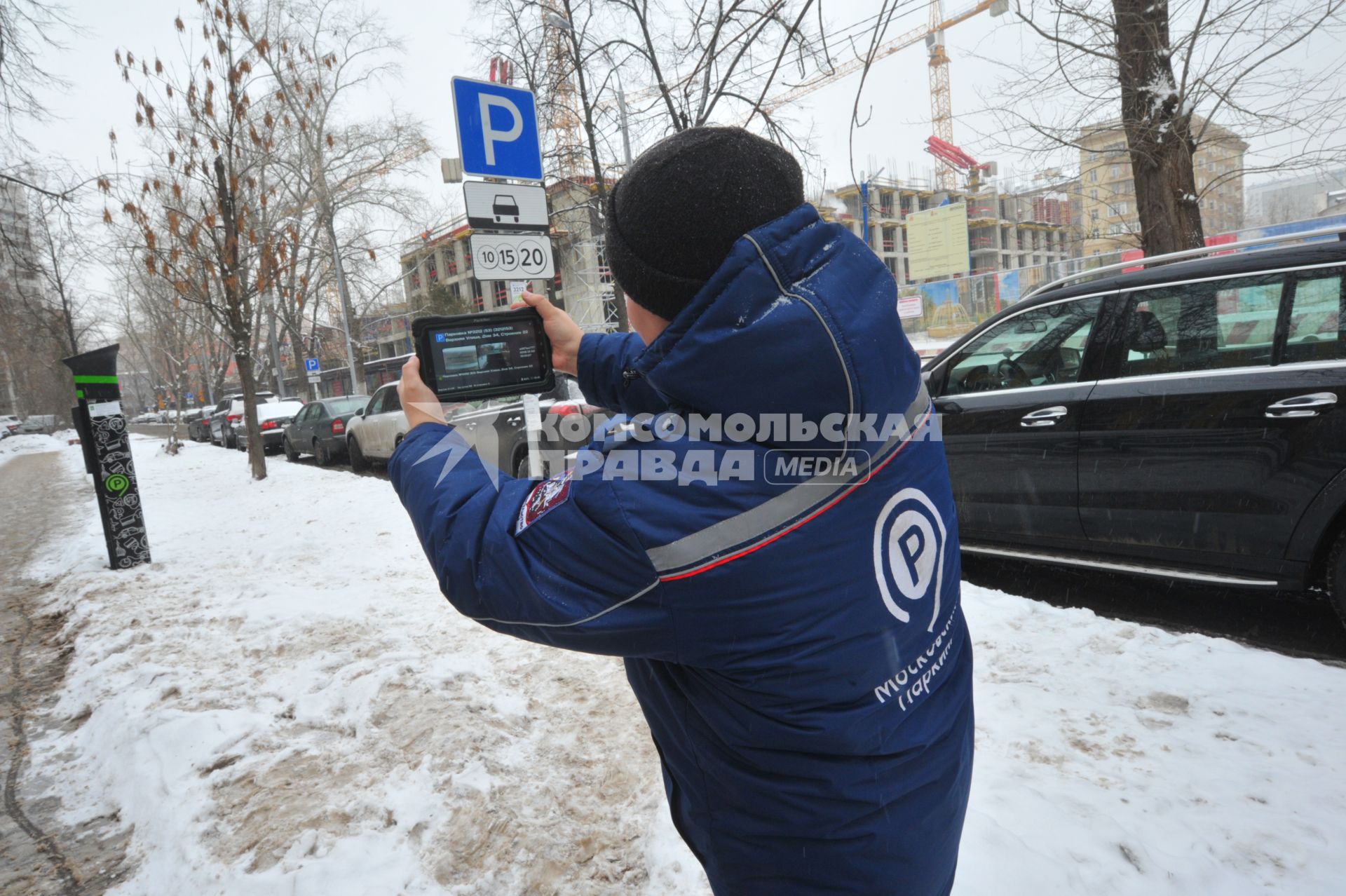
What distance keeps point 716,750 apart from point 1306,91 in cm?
836

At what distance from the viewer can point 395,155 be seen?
26.8 meters

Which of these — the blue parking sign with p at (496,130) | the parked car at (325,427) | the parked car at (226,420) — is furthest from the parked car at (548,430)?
the parked car at (226,420)

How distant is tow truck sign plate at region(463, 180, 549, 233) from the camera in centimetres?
589

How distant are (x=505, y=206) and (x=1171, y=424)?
5.08 metres

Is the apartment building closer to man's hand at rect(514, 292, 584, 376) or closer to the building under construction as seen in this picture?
man's hand at rect(514, 292, 584, 376)

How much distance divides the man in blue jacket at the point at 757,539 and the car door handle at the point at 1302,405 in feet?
10.3

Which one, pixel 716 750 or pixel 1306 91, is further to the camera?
pixel 1306 91

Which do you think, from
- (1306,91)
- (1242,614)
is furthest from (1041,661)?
(1306,91)

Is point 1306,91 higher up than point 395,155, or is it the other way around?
point 395,155

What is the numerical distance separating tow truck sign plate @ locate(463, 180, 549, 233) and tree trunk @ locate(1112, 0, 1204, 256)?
5385 mm

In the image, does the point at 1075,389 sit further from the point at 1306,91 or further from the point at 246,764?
the point at 1306,91

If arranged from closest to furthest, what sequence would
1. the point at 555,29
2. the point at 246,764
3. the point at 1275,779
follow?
the point at 1275,779 → the point at 246,764 → the point at 555,29

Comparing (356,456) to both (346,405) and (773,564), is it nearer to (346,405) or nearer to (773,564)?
(346,405)

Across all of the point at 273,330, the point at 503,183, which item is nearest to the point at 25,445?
the point at 273,330
